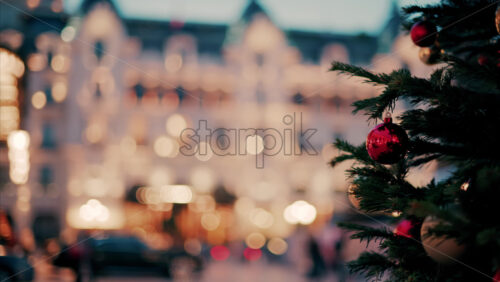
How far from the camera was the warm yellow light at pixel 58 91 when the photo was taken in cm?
2967

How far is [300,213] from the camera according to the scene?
28891mm

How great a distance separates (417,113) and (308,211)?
27.0 metres

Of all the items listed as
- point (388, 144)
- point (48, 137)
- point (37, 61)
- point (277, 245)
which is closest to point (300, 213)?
point (277, 245)

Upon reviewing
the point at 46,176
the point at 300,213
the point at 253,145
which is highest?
the point at 253,145

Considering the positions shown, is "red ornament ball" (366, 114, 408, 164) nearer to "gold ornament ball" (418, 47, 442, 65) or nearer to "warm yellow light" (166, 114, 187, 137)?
"gold ornament ball" (418, 47, 442, 65)

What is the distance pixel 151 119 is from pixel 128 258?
1694 cm

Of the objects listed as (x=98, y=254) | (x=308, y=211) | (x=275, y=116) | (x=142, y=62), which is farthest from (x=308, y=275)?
(x=142, y=62)

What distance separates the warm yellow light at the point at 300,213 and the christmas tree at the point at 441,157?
26385mm

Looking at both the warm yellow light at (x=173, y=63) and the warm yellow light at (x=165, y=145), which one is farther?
the warm yellow light at (x=173, y=63)

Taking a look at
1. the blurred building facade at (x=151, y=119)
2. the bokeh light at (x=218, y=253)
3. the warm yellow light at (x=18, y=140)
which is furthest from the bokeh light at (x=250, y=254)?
the warm yellow light at (x=18, y=140)

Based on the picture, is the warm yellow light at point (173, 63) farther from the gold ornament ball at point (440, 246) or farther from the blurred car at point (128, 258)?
the gold ornament ball at point (440, 246)

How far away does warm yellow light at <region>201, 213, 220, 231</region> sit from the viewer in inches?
→ 1186

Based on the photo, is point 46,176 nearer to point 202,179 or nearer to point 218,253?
point 202,179

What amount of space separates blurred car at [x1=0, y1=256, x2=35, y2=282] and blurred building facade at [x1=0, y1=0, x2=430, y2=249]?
1916 cm
